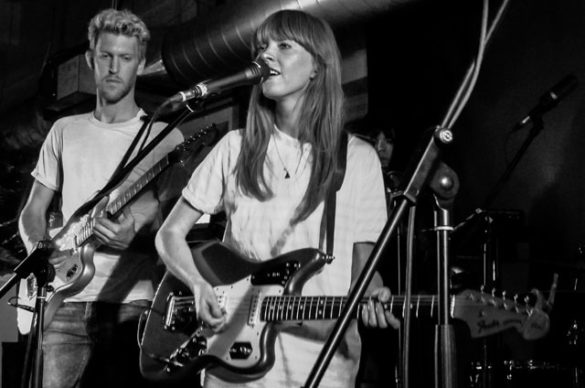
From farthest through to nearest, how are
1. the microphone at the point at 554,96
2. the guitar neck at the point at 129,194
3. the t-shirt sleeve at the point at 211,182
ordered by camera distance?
the microphone at the point at 554,96, the guitar neck at the point at 129,194, the t-shirt sleeve at the point at 211,182

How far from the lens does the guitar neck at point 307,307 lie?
2.29 meters

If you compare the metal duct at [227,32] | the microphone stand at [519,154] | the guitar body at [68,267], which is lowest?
the guitar body at [68,267]

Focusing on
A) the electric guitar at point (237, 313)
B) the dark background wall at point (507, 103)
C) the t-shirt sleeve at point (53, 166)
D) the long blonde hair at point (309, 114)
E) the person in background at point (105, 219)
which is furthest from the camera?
the dark background wall at point (507, 103)

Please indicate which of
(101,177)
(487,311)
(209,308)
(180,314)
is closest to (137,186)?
(101,177)

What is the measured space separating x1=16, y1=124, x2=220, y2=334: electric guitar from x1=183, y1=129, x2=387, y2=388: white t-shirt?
0.44 meters

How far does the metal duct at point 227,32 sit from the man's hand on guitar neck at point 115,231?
2530 mm

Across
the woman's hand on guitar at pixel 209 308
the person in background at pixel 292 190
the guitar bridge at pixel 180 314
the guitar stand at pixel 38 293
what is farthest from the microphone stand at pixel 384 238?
the guitar stand at pixel 38 293

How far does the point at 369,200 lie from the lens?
2604 mm

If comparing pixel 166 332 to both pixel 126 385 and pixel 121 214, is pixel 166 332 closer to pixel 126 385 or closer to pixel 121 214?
pixel 126 385

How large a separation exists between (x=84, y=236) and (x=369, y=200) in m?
1.44

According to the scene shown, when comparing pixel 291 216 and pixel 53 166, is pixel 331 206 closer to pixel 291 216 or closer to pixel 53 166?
pixel 291 216

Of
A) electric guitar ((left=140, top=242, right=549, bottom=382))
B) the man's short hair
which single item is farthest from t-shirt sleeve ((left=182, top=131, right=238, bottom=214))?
the man's short hair

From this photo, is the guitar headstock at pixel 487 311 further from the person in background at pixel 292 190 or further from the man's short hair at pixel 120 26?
the man's short hair at pixel 120 26

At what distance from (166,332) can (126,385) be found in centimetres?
52
